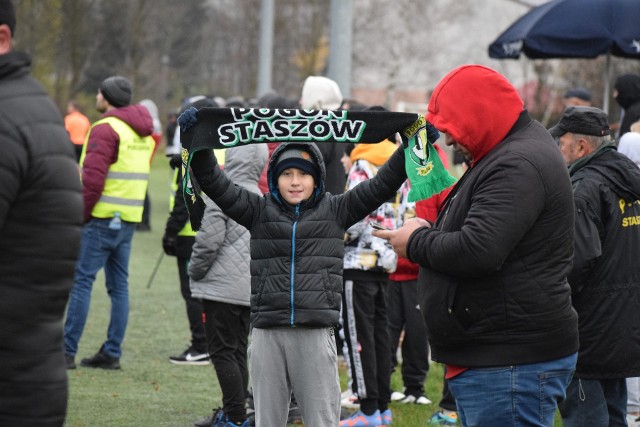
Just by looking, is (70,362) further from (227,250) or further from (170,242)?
(227,250)

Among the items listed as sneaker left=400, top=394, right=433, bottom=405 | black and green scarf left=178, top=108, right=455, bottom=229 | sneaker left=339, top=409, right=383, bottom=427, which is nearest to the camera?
black and green scarf left=178, top=108, right=455, bottom=229

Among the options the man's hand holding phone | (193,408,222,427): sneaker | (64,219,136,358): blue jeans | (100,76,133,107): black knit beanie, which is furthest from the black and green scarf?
(100,76,133,107): black knit beanie

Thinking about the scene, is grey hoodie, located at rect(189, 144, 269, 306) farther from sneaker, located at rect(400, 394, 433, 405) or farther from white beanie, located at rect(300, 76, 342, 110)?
sneaker, located at rect(400, 394, 433, 405)

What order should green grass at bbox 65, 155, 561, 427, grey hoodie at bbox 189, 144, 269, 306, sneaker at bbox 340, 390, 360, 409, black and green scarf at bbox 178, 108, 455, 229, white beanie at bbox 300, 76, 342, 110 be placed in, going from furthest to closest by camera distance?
1. white beanie at bbox 300, 76, 342, 110
2. sneaker at bbox 340, 390, 360, 409
3. green grass at bbox 65, 155, 561, 427
4. grey hoodie at bbox 189, 144, 269, 306
5. black and green scarf at bbox 178, 108, 455, 229

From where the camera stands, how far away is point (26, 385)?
332cm

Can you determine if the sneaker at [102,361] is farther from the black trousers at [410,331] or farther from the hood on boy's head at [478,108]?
the hood on boy's head at [478,108]

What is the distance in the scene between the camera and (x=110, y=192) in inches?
337

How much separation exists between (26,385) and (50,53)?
109 feet

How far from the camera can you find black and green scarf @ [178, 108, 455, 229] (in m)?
4.78

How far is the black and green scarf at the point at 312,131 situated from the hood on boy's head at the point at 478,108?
0.75m

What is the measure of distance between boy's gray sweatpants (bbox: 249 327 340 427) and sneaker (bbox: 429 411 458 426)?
219 cm

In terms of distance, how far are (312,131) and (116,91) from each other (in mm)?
3991

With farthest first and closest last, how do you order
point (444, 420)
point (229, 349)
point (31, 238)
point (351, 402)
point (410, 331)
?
point (410, 331) < point (351, 402) < point (444, 420) < point (229, 349) < point (31, 238)

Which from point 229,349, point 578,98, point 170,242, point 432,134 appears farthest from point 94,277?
point 578,98
